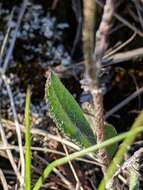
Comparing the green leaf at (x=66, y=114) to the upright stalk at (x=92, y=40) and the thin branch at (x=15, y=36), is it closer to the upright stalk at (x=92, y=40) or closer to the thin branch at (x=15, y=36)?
the upright stalk at (x=92, y=40)

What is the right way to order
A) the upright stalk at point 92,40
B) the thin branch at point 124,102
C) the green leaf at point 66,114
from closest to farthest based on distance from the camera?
the upright stalk at point 92,40
the green leaf at point 66,114
the thin branch at point 124,102

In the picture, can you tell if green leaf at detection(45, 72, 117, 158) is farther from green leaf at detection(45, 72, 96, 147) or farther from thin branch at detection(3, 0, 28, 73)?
thin branch at detection(3, 0, 28, 73)

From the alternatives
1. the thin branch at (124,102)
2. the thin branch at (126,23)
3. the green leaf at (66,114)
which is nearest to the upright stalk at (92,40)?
the green leaf at (66,114)

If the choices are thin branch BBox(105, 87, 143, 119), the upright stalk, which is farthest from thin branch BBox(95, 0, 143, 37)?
the upright stalk

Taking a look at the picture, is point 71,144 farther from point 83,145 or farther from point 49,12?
point 49,12

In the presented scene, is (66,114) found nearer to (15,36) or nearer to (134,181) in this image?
(134,181)

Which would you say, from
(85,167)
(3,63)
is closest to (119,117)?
(85,167)

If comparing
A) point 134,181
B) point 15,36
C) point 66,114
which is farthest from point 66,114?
point 15,36

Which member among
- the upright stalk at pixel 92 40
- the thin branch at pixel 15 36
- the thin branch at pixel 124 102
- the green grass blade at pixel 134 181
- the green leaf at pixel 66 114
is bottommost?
the green grass blade at pixel 134 181
